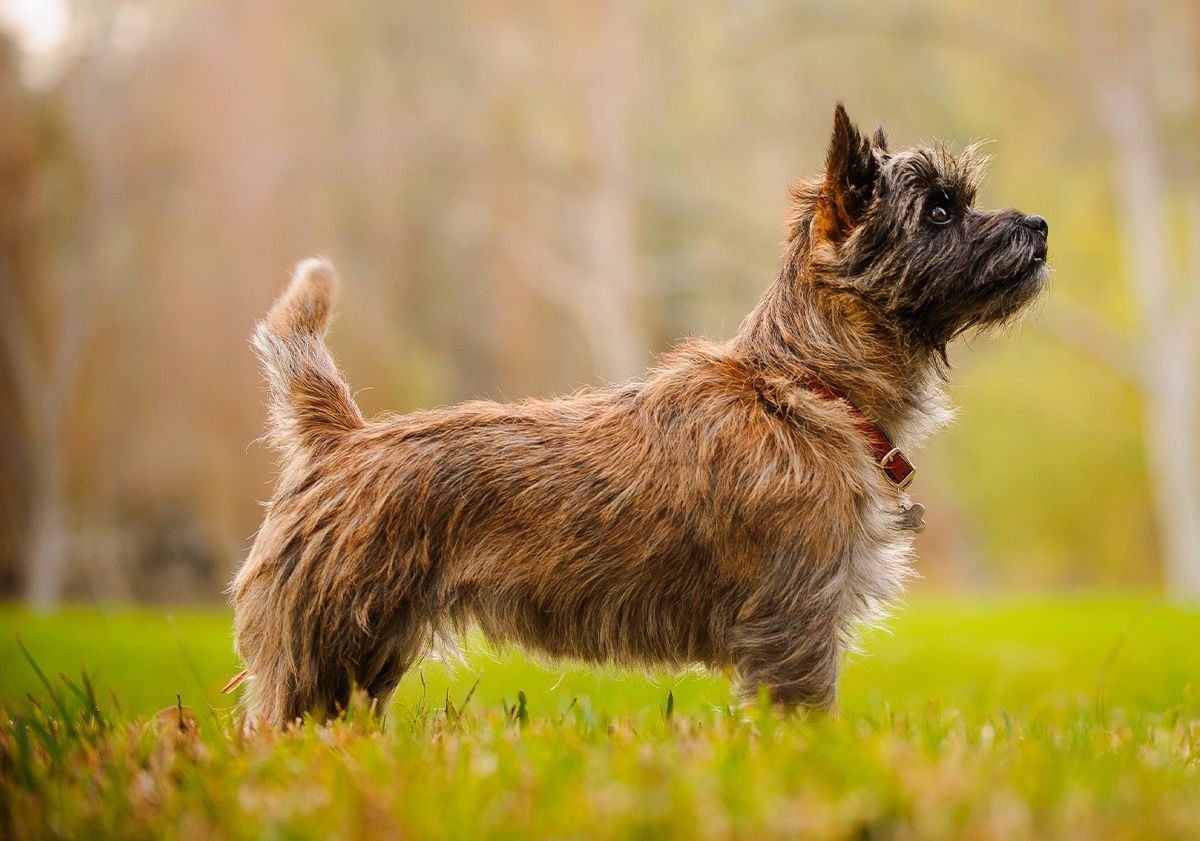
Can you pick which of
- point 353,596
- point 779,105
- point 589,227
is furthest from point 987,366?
point 353,596

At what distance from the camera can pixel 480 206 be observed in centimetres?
2197

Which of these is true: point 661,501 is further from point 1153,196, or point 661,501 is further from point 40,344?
point 1153,196

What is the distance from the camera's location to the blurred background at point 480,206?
17.5 metres

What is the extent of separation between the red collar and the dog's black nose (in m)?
0.84

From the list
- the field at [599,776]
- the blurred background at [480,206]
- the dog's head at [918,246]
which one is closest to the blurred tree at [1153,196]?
the blurred background at [480,206]

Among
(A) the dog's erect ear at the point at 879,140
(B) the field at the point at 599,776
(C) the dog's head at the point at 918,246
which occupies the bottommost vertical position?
(B) the field at the point at 599,776

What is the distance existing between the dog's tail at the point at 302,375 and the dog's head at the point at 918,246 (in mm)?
1602

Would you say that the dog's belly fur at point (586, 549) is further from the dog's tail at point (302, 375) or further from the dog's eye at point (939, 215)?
the dog's eye at point (939, 215)

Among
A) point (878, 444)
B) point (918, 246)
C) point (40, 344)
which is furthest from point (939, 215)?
point (40, 344)

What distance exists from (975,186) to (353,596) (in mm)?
2457

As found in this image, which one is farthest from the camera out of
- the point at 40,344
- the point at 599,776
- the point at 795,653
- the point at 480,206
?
the point at 480,206

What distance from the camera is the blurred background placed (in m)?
17.5

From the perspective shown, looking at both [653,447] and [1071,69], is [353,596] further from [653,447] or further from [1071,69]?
[1071,69]

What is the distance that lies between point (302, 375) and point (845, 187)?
1.85 metres
